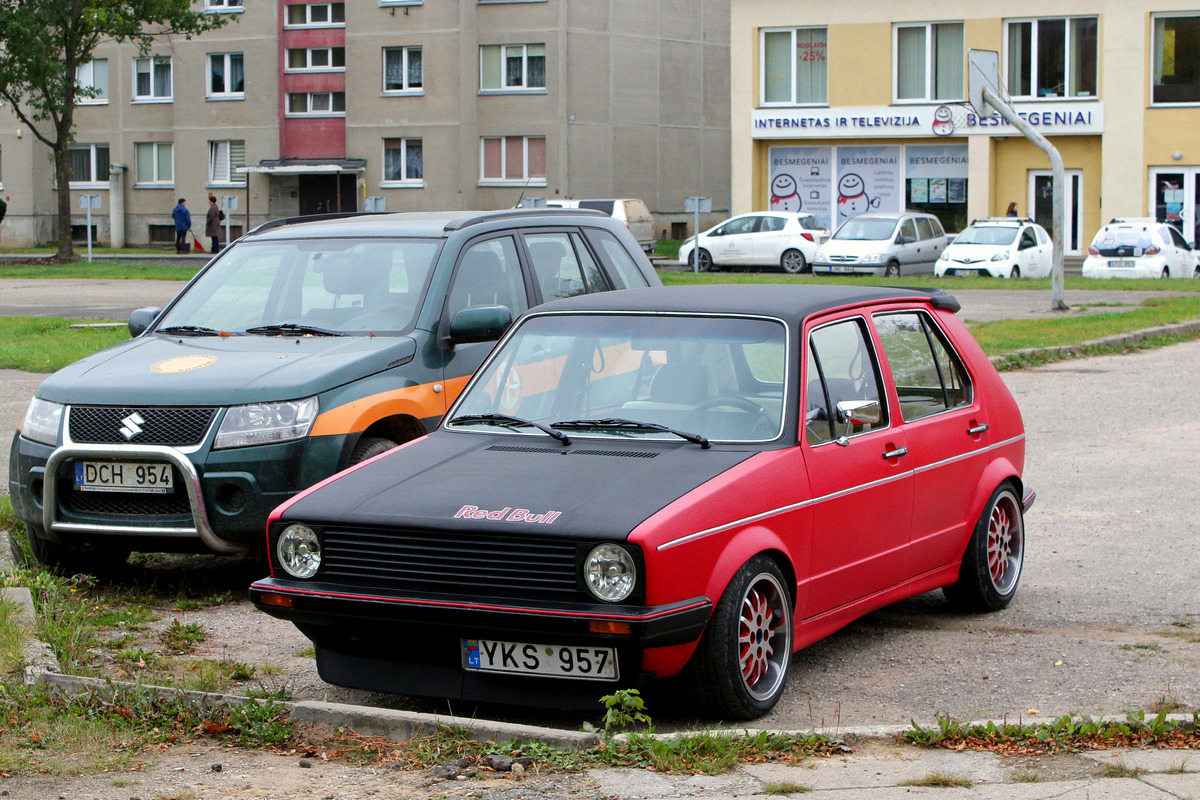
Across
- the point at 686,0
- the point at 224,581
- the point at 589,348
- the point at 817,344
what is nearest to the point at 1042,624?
the point at 817,344

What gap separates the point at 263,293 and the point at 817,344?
11.8 ft

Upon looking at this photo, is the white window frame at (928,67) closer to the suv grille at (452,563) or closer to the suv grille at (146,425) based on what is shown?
the suv grille at (146,425)

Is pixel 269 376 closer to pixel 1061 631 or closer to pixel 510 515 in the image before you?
pixel 510 515

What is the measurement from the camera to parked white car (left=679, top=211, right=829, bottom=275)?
38.9 m

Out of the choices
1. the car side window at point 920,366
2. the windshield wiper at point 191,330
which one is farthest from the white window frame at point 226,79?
the car side window at point 920,366

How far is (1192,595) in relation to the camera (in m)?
7.21

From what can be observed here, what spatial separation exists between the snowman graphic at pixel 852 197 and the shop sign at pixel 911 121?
1.40m

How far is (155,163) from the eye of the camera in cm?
5941

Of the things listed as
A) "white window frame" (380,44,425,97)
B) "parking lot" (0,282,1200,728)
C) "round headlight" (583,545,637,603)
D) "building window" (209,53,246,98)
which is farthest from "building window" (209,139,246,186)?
"round headlight" (583,545,637,603)

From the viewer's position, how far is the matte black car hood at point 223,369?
708 centimetres

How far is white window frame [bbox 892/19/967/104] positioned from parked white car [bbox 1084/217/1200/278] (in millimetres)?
12097

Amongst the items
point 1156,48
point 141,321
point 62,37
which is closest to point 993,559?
point 141,321

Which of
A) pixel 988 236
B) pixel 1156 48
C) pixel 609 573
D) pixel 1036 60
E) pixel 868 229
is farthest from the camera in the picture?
pixel 1036 60

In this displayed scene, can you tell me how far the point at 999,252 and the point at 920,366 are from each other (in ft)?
A: 93.5
